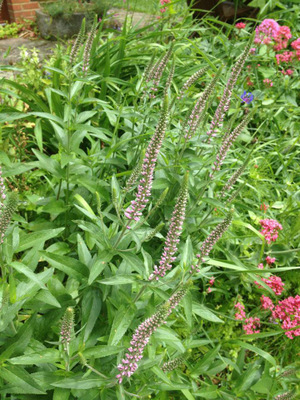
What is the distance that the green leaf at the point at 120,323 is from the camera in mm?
1808

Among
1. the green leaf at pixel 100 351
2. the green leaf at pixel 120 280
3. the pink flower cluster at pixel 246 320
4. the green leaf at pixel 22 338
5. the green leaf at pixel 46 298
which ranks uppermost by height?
the green leaf at pixel 120 280

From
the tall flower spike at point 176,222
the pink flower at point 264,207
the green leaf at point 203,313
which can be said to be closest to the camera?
the tall flower spike at point 176,222

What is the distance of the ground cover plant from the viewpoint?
1771mm

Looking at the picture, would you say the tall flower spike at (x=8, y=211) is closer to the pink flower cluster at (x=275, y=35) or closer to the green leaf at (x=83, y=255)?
the green leaf at (x=83, y=255)

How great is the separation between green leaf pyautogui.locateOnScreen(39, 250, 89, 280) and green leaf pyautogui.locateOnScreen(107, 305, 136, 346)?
32 centimetres

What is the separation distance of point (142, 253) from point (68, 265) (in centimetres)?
42

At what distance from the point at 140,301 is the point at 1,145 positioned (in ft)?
6.49

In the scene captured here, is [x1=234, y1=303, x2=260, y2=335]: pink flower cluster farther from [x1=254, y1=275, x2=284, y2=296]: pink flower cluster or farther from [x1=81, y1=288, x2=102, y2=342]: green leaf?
[x1=81, y1=288, x2=102, y2=342]: green leaf

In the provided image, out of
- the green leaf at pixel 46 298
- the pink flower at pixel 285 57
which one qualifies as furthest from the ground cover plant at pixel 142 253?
the pink flower at pixel 285 57

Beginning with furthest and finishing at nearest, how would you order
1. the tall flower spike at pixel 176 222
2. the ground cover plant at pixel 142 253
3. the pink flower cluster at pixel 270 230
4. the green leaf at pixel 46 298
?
the pink flower cluster at pixel 270 230, the green leaf at pixel 46 298, the ground cover plant at pixel 142 253, the tall flower spike at pixel 176 222

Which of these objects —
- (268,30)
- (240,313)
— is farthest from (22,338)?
(268,30)

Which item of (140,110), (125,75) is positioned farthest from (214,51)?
(140,110)

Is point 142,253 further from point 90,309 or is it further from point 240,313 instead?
point 240,313

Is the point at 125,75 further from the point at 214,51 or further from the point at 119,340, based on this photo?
the point at 119,340
